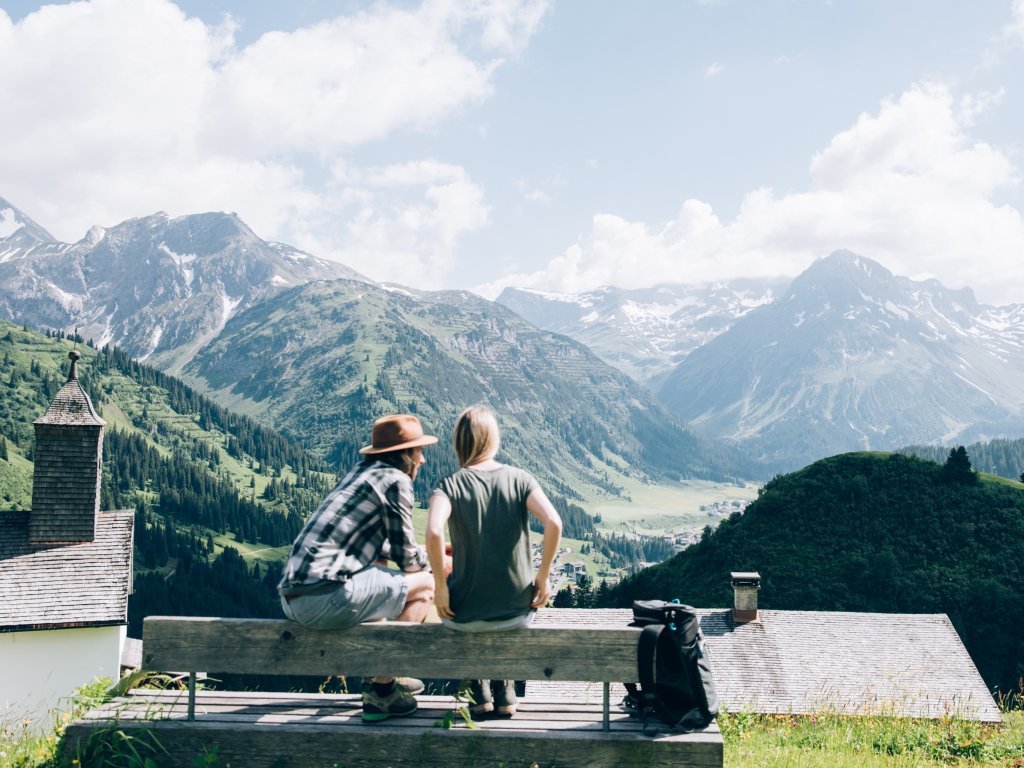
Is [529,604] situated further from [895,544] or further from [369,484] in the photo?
[895,544]

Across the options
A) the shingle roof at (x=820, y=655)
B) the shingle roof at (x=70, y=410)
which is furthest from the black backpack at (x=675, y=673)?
the shingle roof at (x=820, y=655)

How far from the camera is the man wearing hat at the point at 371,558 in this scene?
7211 millimetres

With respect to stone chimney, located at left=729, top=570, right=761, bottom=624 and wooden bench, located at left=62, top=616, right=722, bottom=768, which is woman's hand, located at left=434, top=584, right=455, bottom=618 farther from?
stone chimney, located at left=729, top=570, right=761, bottom=624

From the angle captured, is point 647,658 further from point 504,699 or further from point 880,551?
point 880,551

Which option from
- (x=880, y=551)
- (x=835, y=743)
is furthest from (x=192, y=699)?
(x=880, y=551)

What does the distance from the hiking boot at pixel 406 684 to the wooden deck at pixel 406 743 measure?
0.33 m

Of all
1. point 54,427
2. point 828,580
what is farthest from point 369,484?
point 828,580

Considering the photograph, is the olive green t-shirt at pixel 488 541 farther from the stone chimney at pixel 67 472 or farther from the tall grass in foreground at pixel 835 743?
the stone chimney at pixel 67 472

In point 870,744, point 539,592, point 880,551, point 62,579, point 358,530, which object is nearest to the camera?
point 358,530

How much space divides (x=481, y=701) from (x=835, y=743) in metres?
5.19

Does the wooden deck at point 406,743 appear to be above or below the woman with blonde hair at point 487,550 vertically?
below

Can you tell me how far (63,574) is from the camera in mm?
28344

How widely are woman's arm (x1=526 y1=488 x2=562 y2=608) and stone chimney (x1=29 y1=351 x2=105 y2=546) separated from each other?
27.6 m

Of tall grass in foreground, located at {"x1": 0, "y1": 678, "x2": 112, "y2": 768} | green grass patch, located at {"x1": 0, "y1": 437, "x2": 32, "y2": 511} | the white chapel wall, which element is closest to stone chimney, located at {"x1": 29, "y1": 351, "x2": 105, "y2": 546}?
the white chapel wall
